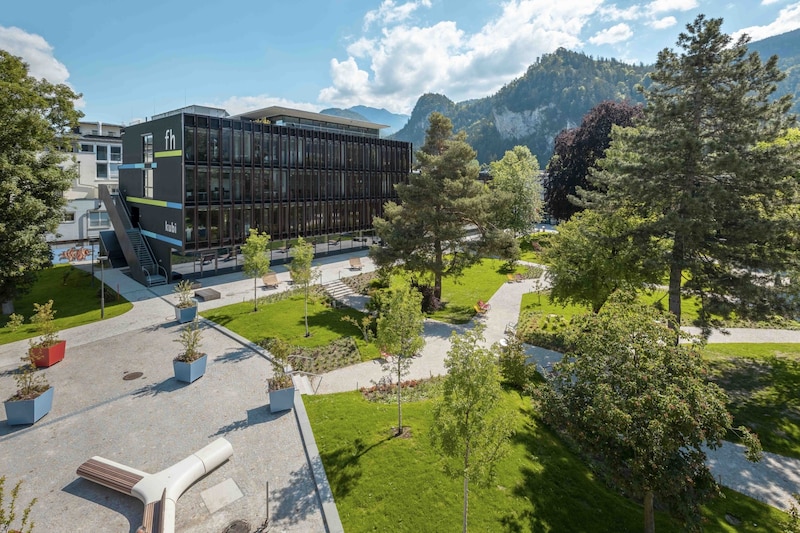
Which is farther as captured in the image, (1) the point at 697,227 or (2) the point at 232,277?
(2) the point at 232,277

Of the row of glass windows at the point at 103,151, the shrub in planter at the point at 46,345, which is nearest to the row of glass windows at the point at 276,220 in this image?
the shrub in planter at the point at 46,345

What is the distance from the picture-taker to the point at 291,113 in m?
45.2

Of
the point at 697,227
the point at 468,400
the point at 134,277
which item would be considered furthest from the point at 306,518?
the point at 134,277

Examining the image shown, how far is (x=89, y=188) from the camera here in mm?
50438

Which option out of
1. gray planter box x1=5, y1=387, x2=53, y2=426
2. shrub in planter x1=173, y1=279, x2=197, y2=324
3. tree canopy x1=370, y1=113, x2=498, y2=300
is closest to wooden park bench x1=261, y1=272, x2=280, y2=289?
shrub in planter x1=173, y1=279, x2=197, y2=324

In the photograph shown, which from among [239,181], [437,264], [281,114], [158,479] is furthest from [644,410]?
[281,114]

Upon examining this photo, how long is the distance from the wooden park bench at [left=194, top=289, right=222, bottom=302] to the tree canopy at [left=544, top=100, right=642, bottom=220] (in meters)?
39.7

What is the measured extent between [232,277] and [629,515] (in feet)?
108

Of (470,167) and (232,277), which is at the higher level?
(470,167)

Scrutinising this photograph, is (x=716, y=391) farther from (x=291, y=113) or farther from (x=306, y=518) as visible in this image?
(x=291, y=113)

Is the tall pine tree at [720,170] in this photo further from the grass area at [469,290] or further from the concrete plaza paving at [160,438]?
the concrete plaza paving at [160,438]

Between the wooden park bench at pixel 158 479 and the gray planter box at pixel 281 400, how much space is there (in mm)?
2663

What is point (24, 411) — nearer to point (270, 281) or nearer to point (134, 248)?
point (270, 281)

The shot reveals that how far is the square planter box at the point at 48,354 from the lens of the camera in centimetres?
1806
